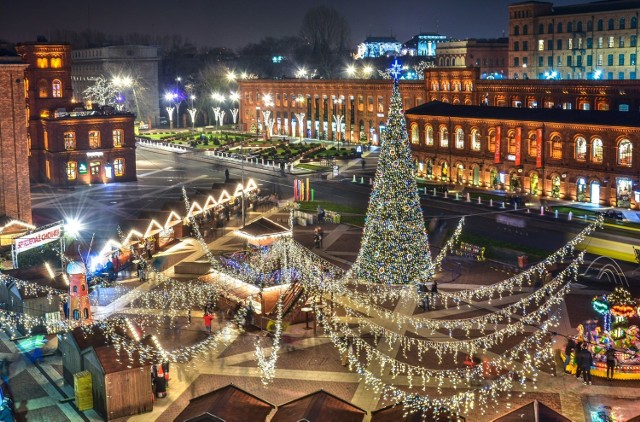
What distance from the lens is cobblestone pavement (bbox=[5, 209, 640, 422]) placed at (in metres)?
26.0

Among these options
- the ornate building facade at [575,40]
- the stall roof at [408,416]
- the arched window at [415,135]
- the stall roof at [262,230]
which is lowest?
the stall roof at [408,416]

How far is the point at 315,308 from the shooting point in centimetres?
3412

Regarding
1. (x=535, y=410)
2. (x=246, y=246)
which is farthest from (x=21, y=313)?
(x=535, y=410)

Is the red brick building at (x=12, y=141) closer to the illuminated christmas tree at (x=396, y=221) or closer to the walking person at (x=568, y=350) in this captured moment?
the illuminated christmas tree at (x=396, y=221)

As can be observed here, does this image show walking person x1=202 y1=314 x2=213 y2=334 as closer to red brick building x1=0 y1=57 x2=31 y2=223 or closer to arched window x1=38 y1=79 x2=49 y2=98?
red brick building x1=0 y1=57 x2=31 y2=223

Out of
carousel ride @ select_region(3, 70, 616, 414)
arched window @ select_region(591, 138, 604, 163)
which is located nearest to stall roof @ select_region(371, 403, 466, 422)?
carousel ride @ select_region(3, 70, 616, 414)

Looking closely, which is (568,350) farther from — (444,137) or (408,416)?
(444,137)

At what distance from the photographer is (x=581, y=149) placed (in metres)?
61.2

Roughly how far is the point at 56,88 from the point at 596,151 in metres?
48.1

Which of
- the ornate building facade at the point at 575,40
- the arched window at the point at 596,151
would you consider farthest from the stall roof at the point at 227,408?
the ornate building facade at the point at 575,40

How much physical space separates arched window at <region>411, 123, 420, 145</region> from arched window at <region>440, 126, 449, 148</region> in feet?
10.2

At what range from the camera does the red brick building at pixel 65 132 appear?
240ft

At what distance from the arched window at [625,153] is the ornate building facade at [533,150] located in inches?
2.6

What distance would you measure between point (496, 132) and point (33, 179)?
41249mm
